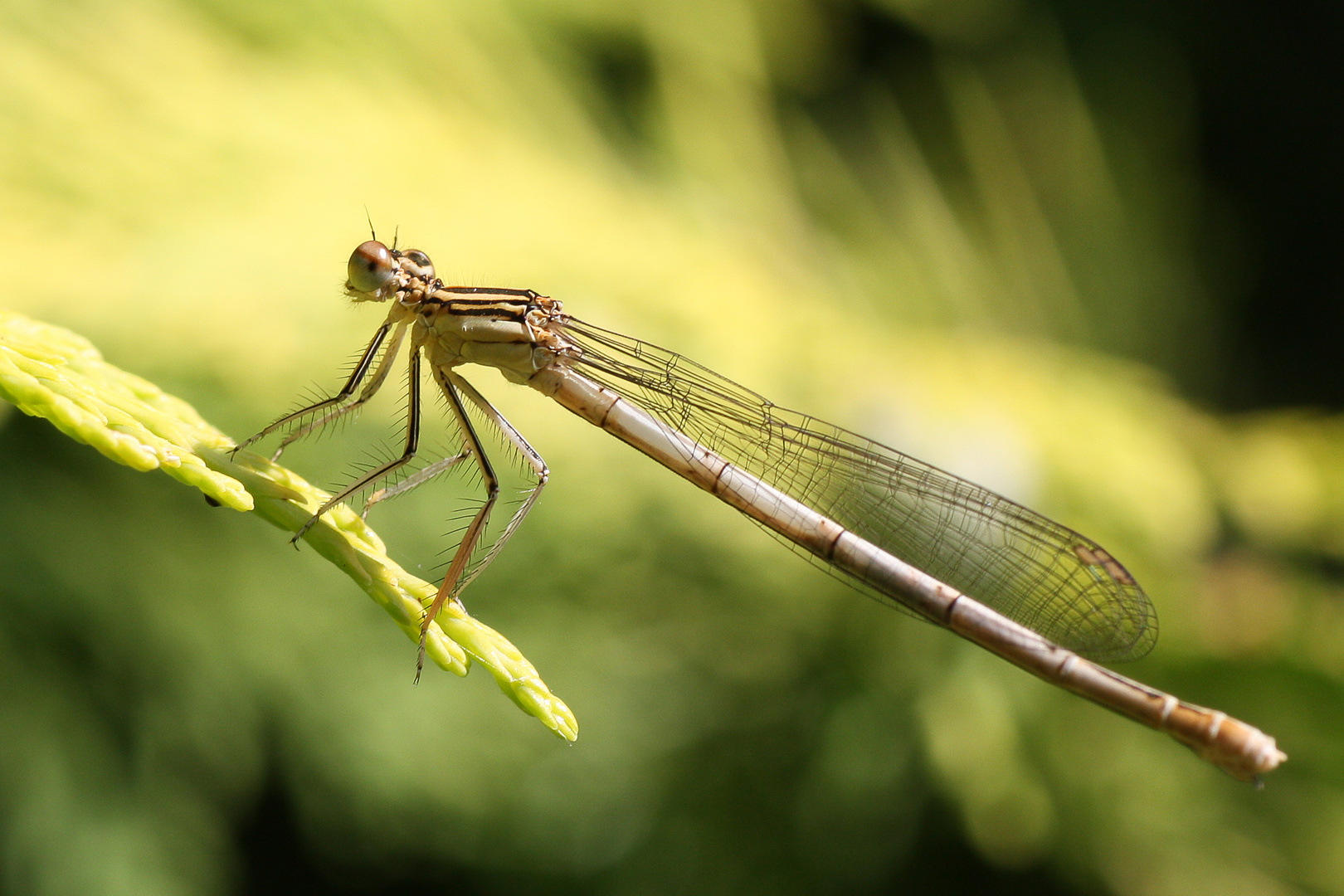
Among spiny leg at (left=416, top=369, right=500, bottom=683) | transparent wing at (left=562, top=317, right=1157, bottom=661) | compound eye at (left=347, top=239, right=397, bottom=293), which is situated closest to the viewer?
spiny leg at (left=416, top=369, right=500, bottom=683)

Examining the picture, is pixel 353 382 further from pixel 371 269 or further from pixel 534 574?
pixel 534 574

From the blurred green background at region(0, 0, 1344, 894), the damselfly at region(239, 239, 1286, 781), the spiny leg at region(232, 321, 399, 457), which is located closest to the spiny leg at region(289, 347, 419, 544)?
the damselfly at region(239, 239, 1286, 781)

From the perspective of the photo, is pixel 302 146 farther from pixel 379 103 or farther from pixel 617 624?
pixel 617 624

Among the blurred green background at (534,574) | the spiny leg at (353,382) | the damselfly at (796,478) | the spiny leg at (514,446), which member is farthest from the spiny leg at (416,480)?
the blurred green background at (534,574)

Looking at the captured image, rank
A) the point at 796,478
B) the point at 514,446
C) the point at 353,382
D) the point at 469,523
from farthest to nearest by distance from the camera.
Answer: the point at 796,478
the point at 514,446
the point at 353,382
the point at 469,523

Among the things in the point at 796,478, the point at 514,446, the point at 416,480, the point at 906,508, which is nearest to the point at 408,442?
the point at 416,480

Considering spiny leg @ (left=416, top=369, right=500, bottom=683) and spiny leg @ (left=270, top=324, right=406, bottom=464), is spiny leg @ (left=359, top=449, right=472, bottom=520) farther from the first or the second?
spiny leg @ (left=270, top=324, right=406, bottom=464)
